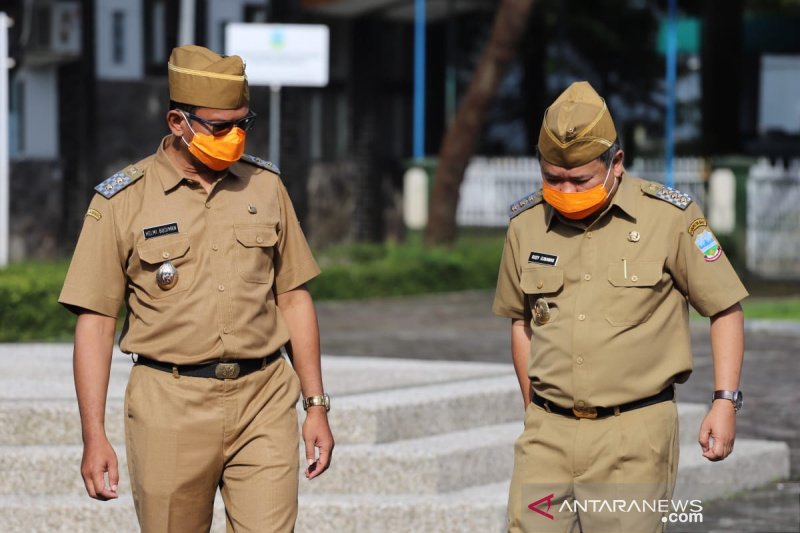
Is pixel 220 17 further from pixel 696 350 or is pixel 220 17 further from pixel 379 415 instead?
pixel 379 415

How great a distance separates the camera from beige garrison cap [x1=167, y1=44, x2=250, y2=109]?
5.16 meters

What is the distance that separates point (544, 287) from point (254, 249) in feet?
2.92

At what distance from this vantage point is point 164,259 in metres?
5.15

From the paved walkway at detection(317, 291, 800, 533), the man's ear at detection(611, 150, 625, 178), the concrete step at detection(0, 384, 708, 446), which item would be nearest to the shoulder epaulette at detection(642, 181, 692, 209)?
the man's ear at detection(611, 150, 625, 178)

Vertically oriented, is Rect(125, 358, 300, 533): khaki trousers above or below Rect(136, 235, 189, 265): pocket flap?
below

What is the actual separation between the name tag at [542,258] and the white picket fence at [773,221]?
830 inches

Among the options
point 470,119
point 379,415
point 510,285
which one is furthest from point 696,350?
point 510,285

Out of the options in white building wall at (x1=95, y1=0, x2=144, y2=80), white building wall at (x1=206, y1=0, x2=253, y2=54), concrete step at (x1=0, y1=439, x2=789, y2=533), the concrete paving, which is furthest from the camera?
white building wall at (x1=206, y1=0, x2=253, y2=54)

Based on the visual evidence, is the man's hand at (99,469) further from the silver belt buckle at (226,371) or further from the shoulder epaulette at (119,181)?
the shoulder epaulette at (119,181)

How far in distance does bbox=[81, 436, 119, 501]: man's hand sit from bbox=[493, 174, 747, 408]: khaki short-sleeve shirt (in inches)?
50.8

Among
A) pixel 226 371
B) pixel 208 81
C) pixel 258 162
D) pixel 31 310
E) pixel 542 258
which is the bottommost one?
pixel 31 310

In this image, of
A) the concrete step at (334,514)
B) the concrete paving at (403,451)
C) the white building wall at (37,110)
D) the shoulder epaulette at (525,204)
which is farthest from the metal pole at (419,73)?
the shoulder epaulette at (525,204)

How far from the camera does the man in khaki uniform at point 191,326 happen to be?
5.13 m

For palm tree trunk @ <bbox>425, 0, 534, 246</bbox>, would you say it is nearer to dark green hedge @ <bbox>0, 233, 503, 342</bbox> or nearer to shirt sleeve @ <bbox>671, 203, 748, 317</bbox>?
dark green hedge @ <bbox>0, 233, 503, 342</bbox>
